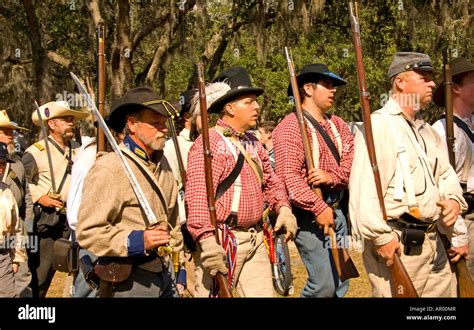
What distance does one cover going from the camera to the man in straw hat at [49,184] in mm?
8383

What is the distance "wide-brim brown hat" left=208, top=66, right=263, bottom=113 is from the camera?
20.5 feet

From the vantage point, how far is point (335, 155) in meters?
6.96

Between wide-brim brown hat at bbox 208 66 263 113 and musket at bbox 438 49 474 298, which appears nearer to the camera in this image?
musket at bbox 438 49 474 298

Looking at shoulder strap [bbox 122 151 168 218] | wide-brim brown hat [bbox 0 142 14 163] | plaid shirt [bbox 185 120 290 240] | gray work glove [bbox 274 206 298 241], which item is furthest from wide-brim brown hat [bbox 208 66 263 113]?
wide-brim brown hat [bbox 0 142 14 163]

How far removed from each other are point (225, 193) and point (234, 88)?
0.84 meters

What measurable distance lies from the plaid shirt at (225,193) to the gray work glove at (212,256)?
6 centimetres

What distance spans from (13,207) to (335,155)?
104 inches

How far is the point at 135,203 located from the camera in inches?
198

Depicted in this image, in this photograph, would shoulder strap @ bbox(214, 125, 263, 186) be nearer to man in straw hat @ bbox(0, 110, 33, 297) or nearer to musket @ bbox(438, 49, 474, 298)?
musket @ bbox(438, 49, 474, 298)

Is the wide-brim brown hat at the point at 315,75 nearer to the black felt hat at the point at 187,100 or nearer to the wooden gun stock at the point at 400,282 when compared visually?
the black felt hat at the point at 187,100

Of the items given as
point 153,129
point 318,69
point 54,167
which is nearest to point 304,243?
point 318,69

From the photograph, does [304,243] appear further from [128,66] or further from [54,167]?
[128,66]

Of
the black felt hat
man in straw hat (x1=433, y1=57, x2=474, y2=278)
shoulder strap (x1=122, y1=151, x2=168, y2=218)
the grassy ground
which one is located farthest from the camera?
the grassy ground

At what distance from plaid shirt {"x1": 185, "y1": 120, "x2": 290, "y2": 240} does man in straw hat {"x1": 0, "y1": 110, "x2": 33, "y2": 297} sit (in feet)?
7.35
